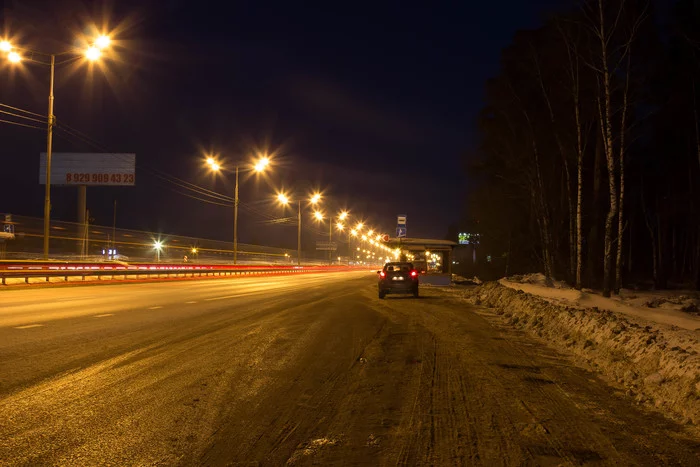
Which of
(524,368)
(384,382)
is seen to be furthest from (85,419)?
(524,368)

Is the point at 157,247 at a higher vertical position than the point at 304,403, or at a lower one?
higher

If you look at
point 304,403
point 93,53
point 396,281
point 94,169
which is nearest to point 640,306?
point 396,281

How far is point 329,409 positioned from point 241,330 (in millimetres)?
6947

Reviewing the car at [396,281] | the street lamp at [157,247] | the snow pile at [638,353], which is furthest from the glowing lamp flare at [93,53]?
the street lamp at [157,247]

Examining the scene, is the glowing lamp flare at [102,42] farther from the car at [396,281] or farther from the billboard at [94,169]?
the billboard at [94,169]

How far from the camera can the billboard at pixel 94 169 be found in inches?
2211

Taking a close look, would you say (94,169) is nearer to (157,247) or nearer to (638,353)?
(157,247)

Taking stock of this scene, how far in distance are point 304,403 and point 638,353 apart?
5.32 metres

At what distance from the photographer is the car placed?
25.7m

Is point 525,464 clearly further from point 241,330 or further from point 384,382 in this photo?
point 241,330

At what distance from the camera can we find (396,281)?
25.8 metres

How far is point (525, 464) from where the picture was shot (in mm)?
4770

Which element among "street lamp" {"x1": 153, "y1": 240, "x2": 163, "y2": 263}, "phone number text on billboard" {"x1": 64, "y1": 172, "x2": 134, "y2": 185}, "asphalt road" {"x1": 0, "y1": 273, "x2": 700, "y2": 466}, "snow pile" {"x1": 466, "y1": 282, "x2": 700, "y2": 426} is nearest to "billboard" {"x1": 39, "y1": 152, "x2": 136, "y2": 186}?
"phone number text on billboard" {"x1": 64, "y1": 172, "x2": 134, "y2": 185}

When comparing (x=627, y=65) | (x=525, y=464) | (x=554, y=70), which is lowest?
(x=525, y=464)
